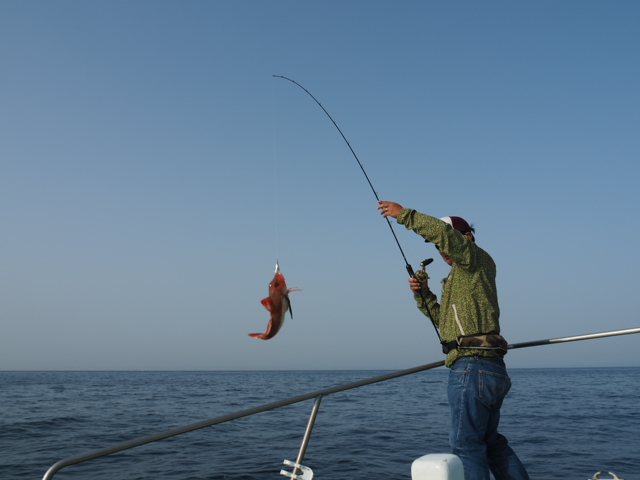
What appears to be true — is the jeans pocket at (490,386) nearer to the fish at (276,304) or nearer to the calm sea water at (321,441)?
the fish at (276,304)

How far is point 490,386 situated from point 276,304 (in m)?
1.67

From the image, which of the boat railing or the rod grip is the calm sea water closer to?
the boat railing

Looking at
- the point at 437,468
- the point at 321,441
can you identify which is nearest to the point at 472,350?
the point at 437,468

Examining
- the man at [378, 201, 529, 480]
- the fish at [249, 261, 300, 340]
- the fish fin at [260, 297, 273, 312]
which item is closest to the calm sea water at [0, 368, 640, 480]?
the fish at [249, 261, 300, 340]

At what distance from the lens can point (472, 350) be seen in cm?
272

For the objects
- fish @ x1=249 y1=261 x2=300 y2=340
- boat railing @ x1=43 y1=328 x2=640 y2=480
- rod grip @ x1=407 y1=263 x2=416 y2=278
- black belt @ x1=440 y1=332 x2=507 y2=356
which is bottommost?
boat railing @ x1=43 y1=328 x2=640 y2=480

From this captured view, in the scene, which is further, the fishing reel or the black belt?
the fishing reel

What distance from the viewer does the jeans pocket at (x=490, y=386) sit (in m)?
2.66

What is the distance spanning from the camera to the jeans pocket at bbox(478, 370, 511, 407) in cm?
266

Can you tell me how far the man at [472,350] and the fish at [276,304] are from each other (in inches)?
49.1

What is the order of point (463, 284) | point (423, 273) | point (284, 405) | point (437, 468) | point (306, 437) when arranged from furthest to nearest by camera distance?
point (423, 273), point (463, 284), point (306, 437), point (284, 405), point (437, 468)

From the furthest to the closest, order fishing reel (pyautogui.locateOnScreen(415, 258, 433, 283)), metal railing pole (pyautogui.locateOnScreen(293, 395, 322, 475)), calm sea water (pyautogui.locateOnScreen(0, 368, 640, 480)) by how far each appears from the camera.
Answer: calm sea water (pyautogui.locateOnScreen(0, 368, 640, 480))
fishing reel (pyautogui.locateOnScreen(415, 258, 433, 283))
metal railing pole (pyautogui.locateOnScreen(293, 395, 322, 475))

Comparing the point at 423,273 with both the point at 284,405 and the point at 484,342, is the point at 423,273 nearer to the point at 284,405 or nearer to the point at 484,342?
the point at 484,342

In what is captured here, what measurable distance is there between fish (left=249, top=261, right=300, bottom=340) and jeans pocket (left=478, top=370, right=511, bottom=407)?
155cm
